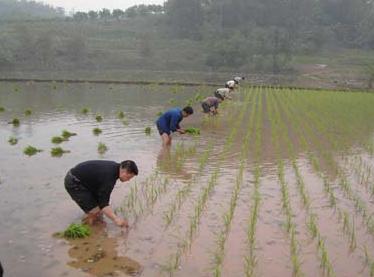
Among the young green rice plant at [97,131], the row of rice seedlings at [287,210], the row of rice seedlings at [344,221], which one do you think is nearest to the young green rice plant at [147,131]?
the young green rice plant at [97,131]

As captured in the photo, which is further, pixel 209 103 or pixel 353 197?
pixel 209 103

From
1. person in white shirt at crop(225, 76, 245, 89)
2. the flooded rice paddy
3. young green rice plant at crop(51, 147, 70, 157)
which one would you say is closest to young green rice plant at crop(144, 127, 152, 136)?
the flooded rice paddy

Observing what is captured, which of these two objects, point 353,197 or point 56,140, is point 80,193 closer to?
point 353,197

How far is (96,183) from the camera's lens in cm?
576

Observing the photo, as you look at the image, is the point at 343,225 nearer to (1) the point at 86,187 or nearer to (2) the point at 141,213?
(2) the point at 141,213

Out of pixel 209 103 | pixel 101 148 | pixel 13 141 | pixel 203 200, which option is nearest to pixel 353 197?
pixel 203 200

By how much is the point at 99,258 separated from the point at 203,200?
232 centimetres

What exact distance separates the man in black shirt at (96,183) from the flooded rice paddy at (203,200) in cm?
32

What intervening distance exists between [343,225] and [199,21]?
61.1 metres

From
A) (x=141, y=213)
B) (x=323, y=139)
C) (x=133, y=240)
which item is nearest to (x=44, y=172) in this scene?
(x=141, y=213)

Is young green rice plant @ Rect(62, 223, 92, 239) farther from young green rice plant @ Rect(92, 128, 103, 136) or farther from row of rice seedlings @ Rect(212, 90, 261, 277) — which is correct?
young green rice plant @ Rect(92, 128, 103, 136)

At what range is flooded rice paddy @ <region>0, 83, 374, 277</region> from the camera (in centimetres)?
516

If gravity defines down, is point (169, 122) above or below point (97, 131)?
above

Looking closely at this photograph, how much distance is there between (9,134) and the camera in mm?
12398
